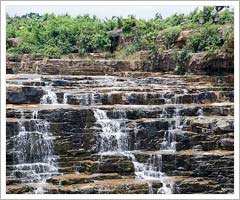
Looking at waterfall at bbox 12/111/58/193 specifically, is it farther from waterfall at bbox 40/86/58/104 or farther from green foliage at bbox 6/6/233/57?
green foliage at bbox 6/6/233/57

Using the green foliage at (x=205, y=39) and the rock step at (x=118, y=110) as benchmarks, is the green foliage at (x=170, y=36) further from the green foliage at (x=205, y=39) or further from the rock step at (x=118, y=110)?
the rock step at (x=118, y=110)

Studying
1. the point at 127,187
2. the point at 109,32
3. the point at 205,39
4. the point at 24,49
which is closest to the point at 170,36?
the point at 205,39

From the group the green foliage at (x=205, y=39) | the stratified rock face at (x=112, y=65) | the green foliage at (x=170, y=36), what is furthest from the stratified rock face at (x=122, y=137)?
the green foliage at (x=170, y=36)

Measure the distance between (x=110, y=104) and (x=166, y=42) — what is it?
4.11m

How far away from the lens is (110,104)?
11.0 meters

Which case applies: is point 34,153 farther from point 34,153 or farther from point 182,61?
point 182,61

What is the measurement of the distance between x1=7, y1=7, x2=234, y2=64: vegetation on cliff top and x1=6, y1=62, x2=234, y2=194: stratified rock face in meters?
2.82

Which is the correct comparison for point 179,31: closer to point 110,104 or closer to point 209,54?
point 209,54

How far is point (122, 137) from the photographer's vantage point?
33.1 ft

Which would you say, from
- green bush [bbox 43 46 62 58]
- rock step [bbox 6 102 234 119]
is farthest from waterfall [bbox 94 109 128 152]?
green bush [bbox 43 46 62 58]

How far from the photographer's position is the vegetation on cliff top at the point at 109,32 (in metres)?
14.1

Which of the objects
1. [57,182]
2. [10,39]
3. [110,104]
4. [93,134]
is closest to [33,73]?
[10,39]

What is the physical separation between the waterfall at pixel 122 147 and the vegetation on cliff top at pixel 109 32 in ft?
13.0

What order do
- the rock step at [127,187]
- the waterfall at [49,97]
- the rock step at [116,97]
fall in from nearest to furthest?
the rock step at [127,187]
the rock step at [116,97]
the waterfall at [49,97]
